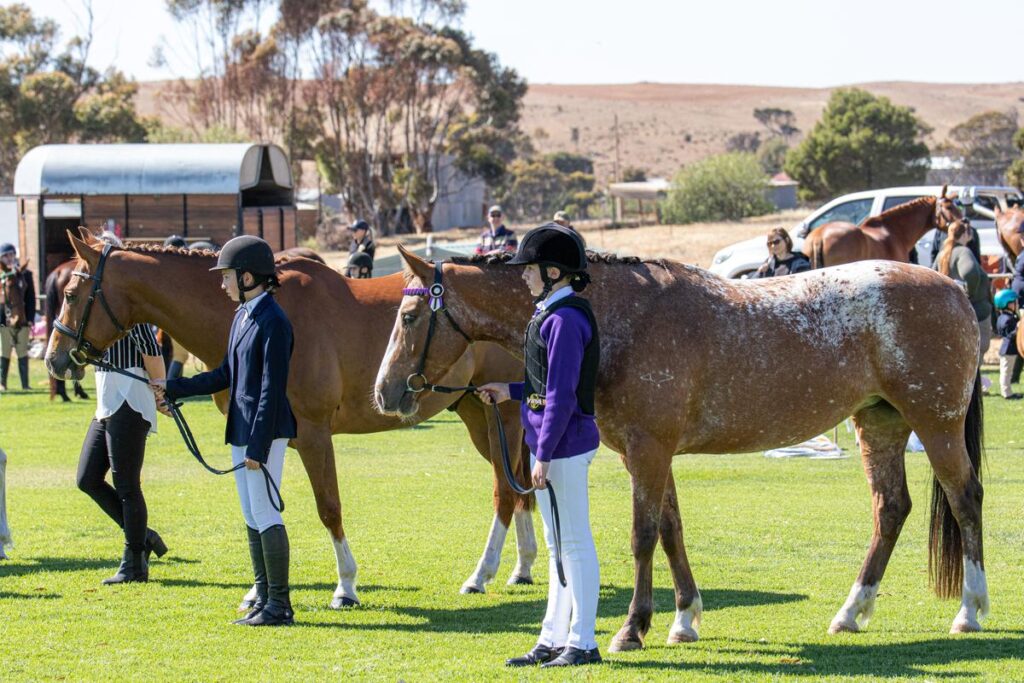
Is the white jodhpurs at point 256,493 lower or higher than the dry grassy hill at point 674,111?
lower

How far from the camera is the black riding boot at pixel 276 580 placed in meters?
7.81

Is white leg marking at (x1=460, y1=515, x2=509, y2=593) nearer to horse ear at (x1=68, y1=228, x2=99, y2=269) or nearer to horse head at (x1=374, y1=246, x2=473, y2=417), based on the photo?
horse head at (x1=374, y1=246, x2=473, y2=417)

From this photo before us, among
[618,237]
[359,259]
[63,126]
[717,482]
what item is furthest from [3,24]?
[717,482]

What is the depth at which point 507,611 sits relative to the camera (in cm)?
845

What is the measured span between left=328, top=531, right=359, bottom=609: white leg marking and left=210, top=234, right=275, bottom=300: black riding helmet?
179 cm

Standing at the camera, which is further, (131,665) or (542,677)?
(131,665)

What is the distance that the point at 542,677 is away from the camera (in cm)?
648

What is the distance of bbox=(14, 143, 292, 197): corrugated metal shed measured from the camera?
94.8 ft

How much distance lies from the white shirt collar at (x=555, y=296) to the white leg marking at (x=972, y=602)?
9.30 ft

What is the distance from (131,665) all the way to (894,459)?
442cm

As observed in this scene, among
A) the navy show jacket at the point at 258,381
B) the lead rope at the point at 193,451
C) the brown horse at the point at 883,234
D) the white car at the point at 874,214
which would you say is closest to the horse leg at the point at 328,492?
the lead rope at the point at 193,451

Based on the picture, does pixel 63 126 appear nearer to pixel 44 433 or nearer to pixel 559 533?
pixel 44 433

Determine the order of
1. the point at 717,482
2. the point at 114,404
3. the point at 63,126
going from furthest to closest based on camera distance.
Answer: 1. the point at 63,126
2. the point at 717,482
3. the point at 114,404

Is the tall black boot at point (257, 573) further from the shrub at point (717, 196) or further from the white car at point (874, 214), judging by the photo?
the shrub at point (717, 196)
